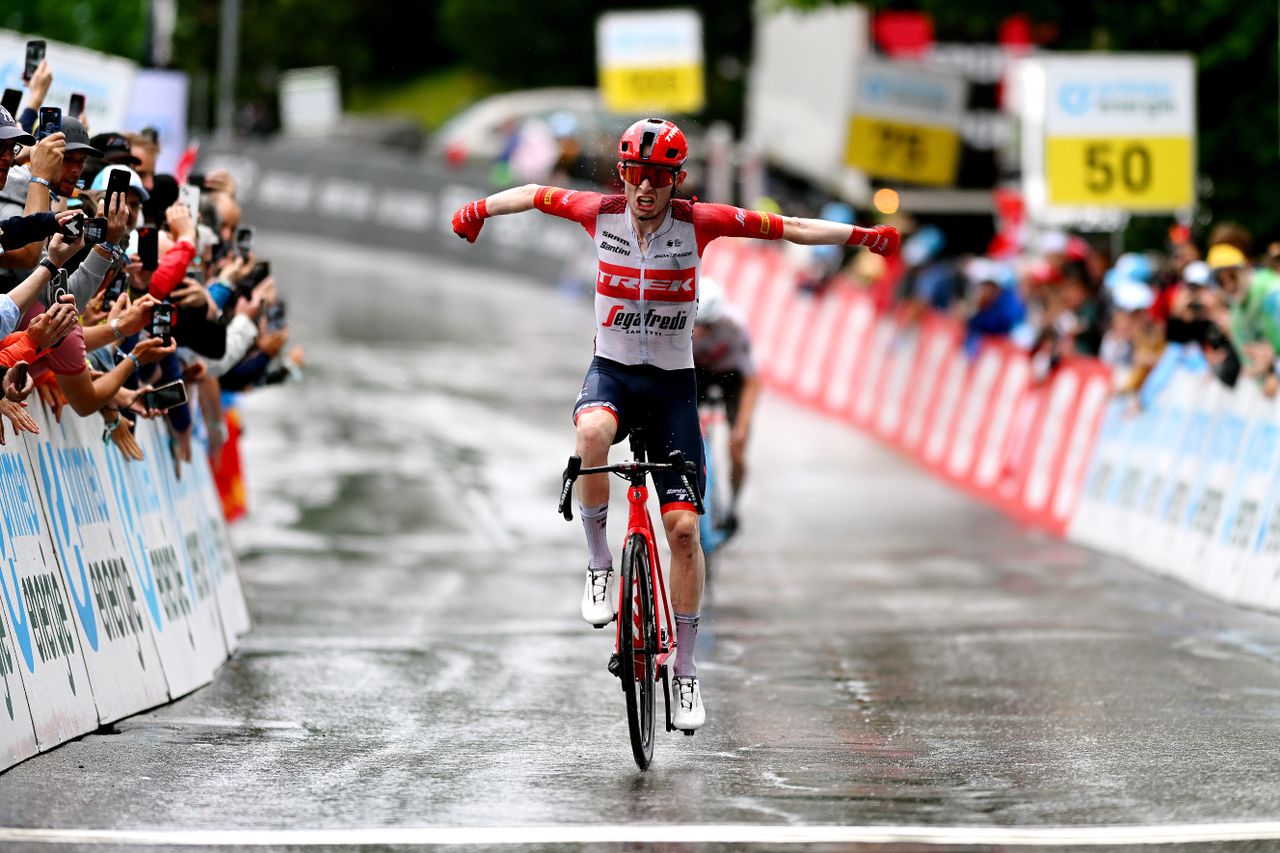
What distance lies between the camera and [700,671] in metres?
12.4

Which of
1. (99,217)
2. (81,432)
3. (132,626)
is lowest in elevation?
(132,626)

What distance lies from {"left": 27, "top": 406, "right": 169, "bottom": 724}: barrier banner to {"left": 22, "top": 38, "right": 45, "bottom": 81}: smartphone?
2.62 m

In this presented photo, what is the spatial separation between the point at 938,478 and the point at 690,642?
14.5 metres

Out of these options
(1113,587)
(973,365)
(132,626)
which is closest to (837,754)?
(132,626)

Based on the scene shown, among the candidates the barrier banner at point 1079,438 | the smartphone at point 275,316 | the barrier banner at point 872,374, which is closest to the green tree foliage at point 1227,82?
the barrier banner at point 1079,438

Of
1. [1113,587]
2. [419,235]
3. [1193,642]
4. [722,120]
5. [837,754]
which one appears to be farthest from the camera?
[722,120]

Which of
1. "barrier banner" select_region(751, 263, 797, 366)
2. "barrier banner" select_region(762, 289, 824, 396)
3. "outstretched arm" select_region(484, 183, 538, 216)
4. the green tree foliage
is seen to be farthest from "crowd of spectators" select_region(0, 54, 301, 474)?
"barrier banner" select_region(751, 263, 797, 366)

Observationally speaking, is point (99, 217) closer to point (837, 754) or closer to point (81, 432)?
point (81, 432)

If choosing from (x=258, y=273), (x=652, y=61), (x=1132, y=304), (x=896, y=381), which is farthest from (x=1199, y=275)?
(x=652, y=61)

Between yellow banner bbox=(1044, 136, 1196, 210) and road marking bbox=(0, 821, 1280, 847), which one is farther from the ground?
yellow banner bbox=(1044, 136, 1196, 210)

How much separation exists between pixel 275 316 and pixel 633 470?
5556mm

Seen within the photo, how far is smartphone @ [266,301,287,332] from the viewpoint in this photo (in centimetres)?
1430

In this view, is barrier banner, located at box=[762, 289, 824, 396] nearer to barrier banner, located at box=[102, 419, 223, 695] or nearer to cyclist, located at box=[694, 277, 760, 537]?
cyclist, located at box=[694, 277, 760, 537]

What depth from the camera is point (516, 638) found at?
14.1 m
